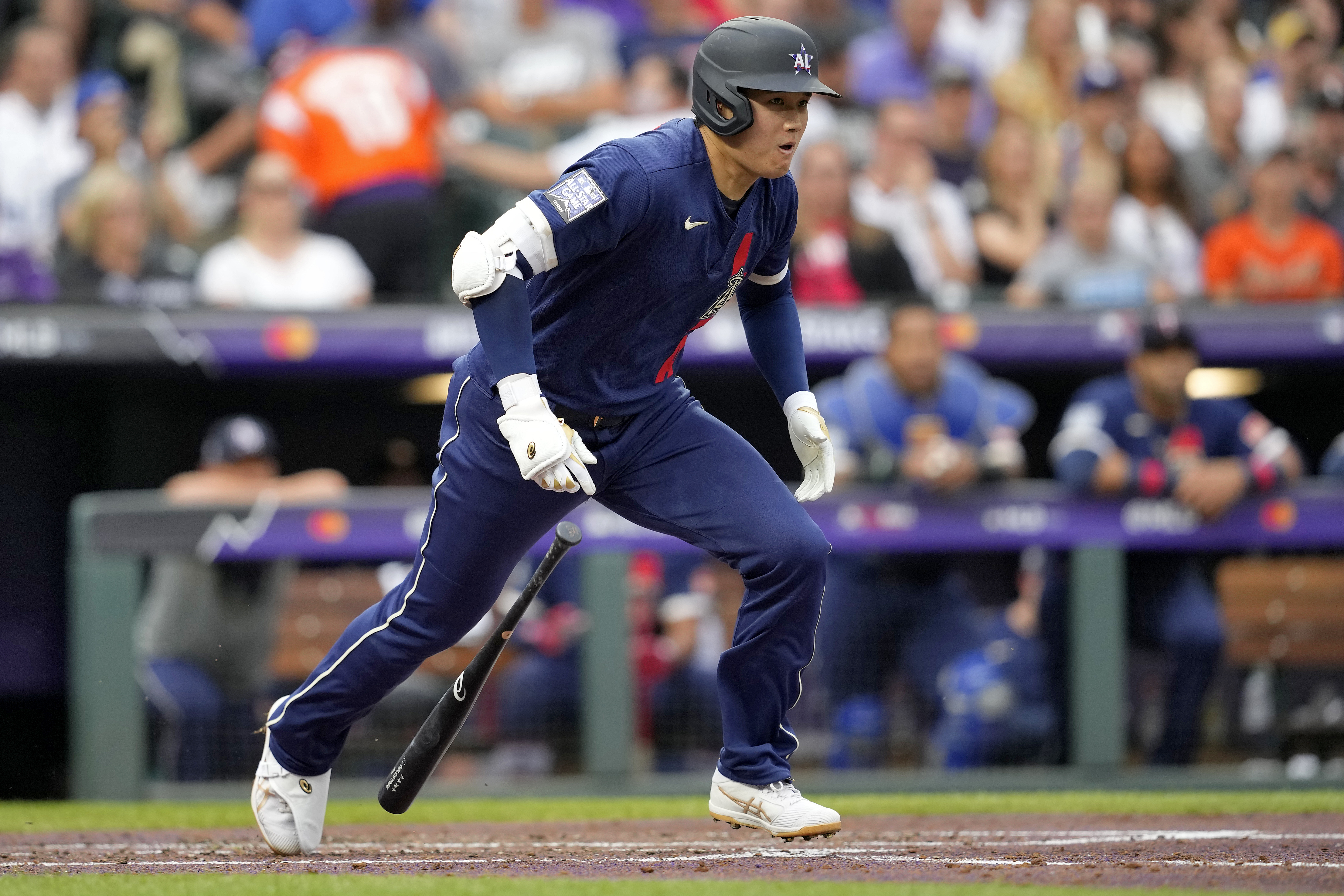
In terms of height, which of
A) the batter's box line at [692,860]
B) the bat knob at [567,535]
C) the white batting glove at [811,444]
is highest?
the white batting glove at [811,444]

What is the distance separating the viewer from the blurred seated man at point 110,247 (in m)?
6.70

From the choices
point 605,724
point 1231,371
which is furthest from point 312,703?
point 1231,371

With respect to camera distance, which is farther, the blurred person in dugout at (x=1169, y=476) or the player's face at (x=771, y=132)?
the blurred person in dugout at (x=1169, y=476)

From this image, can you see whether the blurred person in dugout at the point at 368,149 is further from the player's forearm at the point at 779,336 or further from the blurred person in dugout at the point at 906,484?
the player's forearm at the point at 779,336

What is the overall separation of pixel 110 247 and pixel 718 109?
414cm

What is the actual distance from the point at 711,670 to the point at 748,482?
2.18m

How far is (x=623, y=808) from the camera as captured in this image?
512 centimetres

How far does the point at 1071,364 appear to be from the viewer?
684cm

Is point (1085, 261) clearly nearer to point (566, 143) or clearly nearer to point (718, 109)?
point (566, 143)

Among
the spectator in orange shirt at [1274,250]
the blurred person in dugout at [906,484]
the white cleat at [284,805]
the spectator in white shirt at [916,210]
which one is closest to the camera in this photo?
the white cleat at [284,805]

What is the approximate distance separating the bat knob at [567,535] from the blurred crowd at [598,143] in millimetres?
3162

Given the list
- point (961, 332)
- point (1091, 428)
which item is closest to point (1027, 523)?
point (1091, 428)

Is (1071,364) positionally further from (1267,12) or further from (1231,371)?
(1267,12)

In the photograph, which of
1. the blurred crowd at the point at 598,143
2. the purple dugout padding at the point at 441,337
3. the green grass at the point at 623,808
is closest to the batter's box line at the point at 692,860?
the green grass at the point at 623,808
